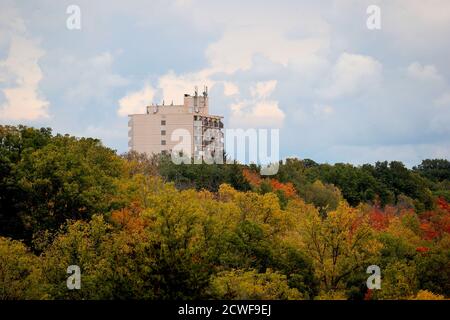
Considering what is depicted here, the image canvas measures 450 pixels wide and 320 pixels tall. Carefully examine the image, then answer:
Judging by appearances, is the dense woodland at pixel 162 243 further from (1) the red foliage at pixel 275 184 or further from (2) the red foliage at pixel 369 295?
(1) the red foliage at pixel 275 184

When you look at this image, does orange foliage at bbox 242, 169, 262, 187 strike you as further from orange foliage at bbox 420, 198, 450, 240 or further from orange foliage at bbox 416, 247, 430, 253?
orange foliage at bbox 416, 247, 430, 253

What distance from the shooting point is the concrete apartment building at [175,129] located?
148 meters

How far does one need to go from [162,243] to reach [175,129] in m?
105

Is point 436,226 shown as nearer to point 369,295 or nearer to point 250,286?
point 369,295

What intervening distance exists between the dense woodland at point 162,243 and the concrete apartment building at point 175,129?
76.4 metres

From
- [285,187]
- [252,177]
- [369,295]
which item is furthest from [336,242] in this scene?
[252,177]

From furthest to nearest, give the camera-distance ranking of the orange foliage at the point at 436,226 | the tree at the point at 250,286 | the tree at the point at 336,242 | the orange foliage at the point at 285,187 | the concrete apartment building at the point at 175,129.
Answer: the concrete apartment building at the point at 175,129
the orange foliage at the point at 285,187
the orange foliage at the point at 436,226
the tree at the point at 336,242
the tree at the point at 250,286

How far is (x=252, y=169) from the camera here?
11956 centimetres

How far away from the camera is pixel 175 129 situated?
488 ft

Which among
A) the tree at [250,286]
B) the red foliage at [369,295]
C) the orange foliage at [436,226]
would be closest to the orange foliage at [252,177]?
the orange foliage at [436,226]

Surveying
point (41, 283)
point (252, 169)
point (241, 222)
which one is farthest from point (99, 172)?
point (252, 169)

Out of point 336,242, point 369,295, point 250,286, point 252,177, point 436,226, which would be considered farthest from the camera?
point 252,177

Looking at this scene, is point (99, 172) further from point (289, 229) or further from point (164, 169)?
point (164, 169)

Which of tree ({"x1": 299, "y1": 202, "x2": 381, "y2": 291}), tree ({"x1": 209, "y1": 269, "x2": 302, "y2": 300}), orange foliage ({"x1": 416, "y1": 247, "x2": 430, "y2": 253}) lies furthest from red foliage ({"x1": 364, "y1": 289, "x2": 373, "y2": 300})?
orange foliage ({"x1": 416, "y1": 247, "x2": 430, "y2": 253})
